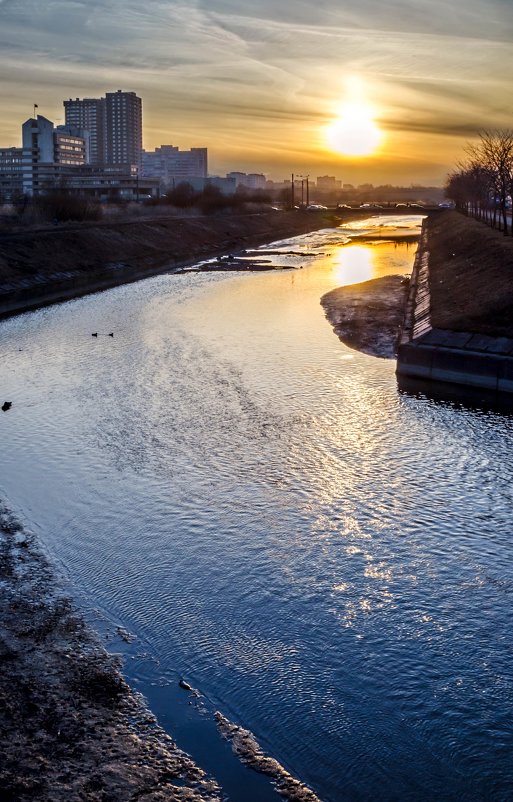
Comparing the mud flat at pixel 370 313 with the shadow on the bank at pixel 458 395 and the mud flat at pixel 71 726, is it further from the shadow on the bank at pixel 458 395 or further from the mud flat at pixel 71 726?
the mud flat at pixel 71 726

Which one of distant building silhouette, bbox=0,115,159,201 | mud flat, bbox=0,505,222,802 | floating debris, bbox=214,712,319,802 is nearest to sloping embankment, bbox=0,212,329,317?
mud flat, bbox=0,505,222,802

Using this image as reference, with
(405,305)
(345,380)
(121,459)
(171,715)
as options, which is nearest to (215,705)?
(171,715)

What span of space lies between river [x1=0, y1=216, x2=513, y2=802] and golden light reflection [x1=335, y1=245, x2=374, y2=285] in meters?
26.4

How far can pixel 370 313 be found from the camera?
3550cm

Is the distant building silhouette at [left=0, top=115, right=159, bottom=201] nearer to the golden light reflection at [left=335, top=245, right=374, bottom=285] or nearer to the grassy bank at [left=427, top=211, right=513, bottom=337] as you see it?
the golden light reflection at [left=335, top=245, right=374, bottom=285]

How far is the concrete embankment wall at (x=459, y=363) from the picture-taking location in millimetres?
22969

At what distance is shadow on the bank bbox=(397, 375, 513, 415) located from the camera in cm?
2161

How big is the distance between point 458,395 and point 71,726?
1621 centimetres

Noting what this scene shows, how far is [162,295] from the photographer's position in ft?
145

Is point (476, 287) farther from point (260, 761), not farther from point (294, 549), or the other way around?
point (260, 761)

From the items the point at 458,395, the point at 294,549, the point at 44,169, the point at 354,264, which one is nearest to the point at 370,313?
the point at 458,395

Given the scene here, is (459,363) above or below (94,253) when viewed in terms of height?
below

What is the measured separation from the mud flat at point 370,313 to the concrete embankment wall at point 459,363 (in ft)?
7.50

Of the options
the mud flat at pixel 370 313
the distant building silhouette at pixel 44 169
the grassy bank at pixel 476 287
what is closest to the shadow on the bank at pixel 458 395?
A: the grassy bank at pixel 476 287
